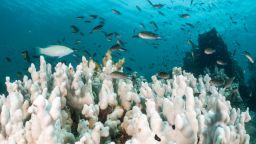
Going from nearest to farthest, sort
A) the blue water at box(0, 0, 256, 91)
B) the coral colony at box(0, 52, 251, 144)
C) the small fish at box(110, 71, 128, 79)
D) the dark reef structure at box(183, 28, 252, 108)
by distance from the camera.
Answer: the coral colony at box(0, 52, 251, 144) < the small fish at box(110, 71, 128, 79) < the dark reef structure at box(183, 28, 252, 108) < the blue water at box(0, 0, 256, 91)

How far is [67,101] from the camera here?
12.1 ft

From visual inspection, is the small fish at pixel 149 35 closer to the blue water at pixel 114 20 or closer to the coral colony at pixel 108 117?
the coral colony at pixel 108 117

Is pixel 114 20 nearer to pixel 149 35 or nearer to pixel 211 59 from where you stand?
pixel 211 59

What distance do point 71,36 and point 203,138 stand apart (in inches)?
2612

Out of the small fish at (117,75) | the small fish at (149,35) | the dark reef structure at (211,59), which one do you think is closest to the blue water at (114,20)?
the dark reef structure at (211,59)

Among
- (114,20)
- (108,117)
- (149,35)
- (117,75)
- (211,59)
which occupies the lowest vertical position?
(114,20)

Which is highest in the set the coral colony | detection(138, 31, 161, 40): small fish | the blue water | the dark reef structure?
the coral colony

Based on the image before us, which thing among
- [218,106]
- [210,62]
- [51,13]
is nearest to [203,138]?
[218,106]

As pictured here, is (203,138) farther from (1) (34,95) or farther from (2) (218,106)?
(1) (34,95)

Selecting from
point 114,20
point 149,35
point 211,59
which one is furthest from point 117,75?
point 114,20

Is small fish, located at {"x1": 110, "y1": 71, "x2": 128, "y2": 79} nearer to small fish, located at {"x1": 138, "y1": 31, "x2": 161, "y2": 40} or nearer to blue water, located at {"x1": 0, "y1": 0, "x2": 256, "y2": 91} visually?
small fish, located at {"x1": 138, "y1": 31, "x2": 161, "y2": 40}

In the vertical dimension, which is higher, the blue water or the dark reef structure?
the dark reef structure

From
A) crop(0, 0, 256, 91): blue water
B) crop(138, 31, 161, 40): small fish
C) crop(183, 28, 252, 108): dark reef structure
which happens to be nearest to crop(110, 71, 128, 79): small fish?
crop(138, 31, 161, 40): small fish

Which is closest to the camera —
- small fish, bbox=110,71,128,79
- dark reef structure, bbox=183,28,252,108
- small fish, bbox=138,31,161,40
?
small fish, bbox=110,71,128,79
